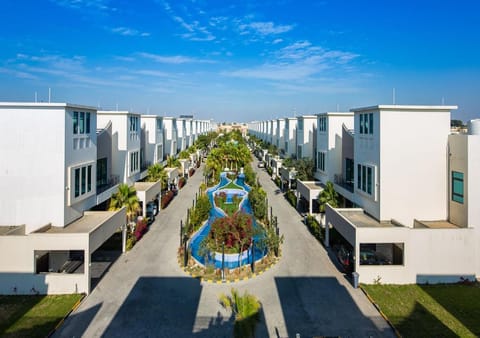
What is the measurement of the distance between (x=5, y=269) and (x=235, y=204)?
1996 cm

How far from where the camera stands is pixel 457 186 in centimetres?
1739

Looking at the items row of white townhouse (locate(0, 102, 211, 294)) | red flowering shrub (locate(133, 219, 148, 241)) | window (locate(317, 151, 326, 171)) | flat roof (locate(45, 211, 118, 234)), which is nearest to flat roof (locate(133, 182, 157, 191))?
red flowering shrub (locate(133, 219, 148, 241))

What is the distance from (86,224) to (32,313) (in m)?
4.88


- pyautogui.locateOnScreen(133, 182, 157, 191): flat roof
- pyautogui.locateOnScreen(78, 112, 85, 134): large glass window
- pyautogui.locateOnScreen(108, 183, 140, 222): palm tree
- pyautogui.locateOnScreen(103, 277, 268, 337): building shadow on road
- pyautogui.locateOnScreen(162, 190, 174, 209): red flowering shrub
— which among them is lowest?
pyautogui.locateOnScreen(103, 277, 268, 337): building shadow on road

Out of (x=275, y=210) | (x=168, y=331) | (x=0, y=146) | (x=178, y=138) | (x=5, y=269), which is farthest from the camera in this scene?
(x=178, y=138)

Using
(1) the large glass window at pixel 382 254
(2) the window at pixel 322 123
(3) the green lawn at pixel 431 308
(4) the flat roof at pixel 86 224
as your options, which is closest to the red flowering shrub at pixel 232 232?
(4) the flat roof at pixel 86 224

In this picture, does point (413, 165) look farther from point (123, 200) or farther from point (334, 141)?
point (123, 200)

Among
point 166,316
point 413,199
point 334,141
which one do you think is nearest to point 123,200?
point 166,316

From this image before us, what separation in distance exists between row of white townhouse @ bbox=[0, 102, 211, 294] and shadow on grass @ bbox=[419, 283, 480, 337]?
15.2 metres

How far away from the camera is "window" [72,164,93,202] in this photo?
57.4 ft

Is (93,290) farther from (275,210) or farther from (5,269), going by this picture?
(275,210)

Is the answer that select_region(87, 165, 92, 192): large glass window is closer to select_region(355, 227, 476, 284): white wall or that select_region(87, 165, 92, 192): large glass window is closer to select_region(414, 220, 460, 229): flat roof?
select_region(355, 227, 476, 284): white wall

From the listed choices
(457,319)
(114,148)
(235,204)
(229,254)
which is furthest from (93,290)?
(235,204)

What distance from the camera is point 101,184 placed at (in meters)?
23.3
